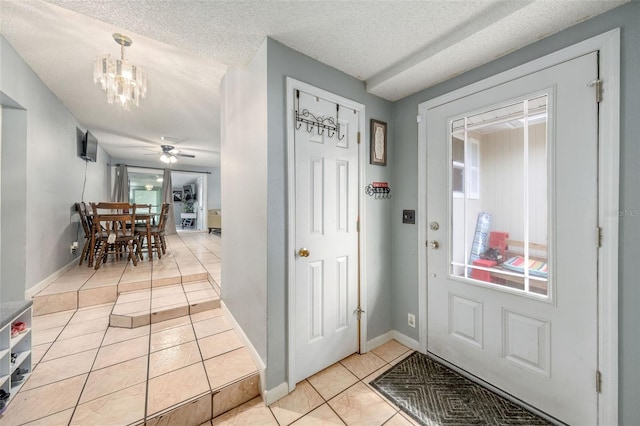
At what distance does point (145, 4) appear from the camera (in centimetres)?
123

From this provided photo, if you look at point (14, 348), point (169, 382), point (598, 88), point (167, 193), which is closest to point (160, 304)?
point (14, 348)

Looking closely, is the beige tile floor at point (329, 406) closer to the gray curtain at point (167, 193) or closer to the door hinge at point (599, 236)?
the door hinge at point (599, 236)

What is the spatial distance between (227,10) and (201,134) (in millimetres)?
3695

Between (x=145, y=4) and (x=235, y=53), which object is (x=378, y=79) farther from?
(x=145, y=4)

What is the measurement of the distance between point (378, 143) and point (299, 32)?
1051 millimetres

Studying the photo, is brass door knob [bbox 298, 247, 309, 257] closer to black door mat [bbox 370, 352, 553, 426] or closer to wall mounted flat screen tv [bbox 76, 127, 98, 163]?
black door mat [bbox 370, 352, 553, 426]

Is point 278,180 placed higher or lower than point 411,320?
higher

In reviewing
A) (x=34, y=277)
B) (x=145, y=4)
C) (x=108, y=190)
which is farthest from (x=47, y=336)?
(x=108, y=190)

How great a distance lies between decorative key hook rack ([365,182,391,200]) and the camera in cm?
208

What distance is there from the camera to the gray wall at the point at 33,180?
2115mm

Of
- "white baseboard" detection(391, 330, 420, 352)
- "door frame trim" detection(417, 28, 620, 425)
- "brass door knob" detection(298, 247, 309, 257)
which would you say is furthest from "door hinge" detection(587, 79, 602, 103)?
"white baseboard" detection(391, 330, 420, 352)

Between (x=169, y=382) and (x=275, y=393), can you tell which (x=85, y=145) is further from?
(x=275, y=393)

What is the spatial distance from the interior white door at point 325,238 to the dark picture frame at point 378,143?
Answer: 19cm

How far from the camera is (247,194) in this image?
1.82 metres
